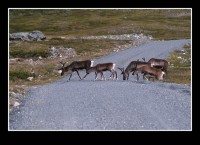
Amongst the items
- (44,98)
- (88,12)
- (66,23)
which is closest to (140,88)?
(44,98)

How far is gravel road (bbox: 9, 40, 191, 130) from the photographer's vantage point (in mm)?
15172

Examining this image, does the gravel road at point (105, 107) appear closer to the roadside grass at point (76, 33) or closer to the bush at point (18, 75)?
the roadside grass at point (76, 33)

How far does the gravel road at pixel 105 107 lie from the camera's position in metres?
15.2

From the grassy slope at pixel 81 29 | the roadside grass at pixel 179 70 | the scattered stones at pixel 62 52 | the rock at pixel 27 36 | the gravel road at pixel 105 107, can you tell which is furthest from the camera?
the rock at pixel 27 36

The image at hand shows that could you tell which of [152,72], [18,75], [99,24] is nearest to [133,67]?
[152,72]

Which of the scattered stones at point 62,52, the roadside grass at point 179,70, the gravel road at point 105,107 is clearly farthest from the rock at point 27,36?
the gravel road at point 105,107

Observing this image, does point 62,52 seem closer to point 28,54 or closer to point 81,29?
point 28,54

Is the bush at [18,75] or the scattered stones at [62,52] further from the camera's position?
the scattered stones at [62,52]

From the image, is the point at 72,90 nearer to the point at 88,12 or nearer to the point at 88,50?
the point at 88,50

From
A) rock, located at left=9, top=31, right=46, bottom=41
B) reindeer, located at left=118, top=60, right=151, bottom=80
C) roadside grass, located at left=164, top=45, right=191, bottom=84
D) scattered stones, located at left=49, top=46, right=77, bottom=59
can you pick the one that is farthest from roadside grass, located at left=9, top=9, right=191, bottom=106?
rock, located at left=9, top=31, right=46, bottom=41

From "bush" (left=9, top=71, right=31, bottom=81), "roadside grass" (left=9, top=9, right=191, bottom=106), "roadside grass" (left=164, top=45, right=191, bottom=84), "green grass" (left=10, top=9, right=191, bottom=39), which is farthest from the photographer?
"green grass" (left=10, top=9, right=191, bottom=39)

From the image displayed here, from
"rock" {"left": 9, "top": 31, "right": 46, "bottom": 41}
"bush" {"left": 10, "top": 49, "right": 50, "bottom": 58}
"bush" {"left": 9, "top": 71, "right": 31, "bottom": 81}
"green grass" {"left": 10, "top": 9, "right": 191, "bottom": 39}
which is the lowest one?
"bush" {"left": 9, "top": 71, "right": 31, "bottom": 81}

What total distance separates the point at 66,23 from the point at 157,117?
86528mm

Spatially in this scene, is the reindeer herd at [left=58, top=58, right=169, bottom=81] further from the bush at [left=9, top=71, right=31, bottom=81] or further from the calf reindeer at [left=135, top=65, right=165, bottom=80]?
the bush at [left=9, top=71, right=31, bottom=81]
